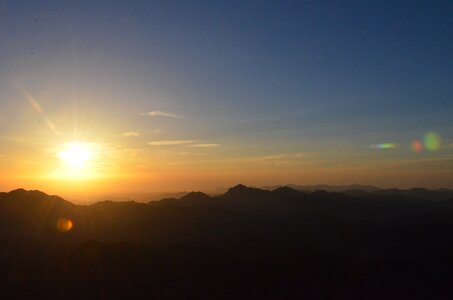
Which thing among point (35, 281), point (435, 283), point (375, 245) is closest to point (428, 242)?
point (375, 245)

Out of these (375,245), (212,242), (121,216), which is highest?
(121,216)

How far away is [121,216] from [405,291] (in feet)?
356

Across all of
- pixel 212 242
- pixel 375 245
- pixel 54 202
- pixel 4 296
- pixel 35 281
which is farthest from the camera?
pixel 375 245

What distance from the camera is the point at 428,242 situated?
151 metres

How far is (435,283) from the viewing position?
78000 mm

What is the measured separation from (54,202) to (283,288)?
10575cm

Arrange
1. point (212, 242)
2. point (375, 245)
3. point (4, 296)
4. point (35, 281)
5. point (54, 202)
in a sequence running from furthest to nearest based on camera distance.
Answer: point (375, 245), point (54, 202), point (212, 242), point (35, 281), point (4, 296)

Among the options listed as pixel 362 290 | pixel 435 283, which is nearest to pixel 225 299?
pixel 362 290

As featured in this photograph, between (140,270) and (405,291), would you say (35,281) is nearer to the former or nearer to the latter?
(140,270)

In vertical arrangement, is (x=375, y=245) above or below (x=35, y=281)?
below

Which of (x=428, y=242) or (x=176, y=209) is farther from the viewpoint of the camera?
(x=176, y=209)

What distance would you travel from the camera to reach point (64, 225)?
13538 cm

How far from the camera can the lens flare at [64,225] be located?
131250 mm

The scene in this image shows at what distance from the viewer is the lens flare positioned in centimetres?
13125
